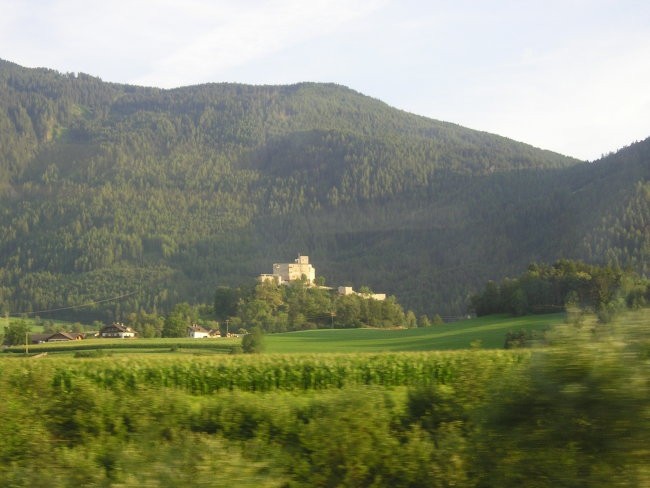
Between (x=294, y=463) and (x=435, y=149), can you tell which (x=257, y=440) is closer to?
(x=294, y=463)

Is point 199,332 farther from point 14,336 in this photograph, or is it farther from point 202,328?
point 14,336

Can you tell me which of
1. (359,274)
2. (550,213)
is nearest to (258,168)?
(359,274)

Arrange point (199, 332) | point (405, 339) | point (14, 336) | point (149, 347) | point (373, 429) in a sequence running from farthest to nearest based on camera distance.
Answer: point (199, 332), point (14, 336), point (405, 339), point (149, 347), point (373, 429)

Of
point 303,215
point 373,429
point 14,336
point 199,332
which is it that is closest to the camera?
point 373,429

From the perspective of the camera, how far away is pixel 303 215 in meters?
138

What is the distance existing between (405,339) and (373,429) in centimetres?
3564

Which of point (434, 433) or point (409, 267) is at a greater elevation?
point (409, 267)

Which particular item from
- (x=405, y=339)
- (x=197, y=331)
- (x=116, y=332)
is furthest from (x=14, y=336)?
(x=405, y=339)

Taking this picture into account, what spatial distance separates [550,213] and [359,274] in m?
29.1

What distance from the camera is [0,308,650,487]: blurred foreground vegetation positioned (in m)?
5.18

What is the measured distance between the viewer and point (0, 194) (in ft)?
550

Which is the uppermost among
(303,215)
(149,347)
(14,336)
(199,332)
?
(303,215)

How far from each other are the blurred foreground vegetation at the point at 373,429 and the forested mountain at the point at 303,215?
52.9 m

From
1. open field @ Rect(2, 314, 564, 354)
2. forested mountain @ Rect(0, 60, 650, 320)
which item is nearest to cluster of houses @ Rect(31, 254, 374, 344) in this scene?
open field @ Rect(2, 314, 564, 354)
